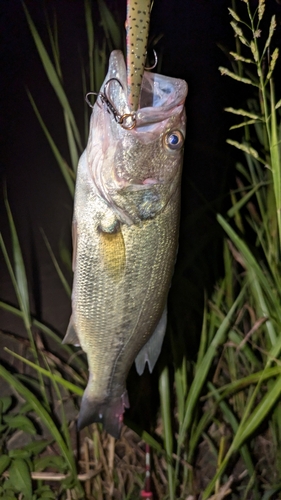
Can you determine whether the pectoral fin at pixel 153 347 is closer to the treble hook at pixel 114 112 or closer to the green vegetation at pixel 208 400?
the green vegetation at pixel 208 400

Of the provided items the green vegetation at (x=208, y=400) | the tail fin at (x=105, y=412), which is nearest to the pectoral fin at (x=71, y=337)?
the tail fin at (x=105, y=412)

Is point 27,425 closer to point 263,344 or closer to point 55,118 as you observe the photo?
point 263,344

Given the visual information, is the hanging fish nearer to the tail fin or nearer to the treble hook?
the treble hook

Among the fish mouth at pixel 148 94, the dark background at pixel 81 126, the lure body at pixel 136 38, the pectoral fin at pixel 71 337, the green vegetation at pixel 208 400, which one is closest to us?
the lure body at pixel 136 38

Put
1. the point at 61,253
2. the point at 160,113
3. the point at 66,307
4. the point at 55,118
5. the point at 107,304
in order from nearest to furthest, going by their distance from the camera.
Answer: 1. the point at 160,113
2. the point at 107,304
3. the point at 55,118
4. the point at 61,253
5. the point at 66,307

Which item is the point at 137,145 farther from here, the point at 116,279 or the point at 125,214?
the point at 116,279

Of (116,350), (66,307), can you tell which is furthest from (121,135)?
(66,307)

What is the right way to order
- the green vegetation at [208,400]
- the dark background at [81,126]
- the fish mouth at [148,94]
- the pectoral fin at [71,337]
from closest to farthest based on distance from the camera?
the fish mouth at [148,94]
the pectoral fin at [71,337]
the dark background at [81,126]
the green vegetation at [208,400]
